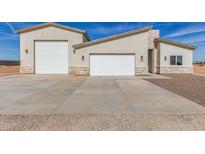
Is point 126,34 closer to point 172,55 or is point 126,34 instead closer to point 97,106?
point 172,55

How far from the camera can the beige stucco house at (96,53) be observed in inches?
662

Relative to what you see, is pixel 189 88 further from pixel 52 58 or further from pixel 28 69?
pixel 28 69

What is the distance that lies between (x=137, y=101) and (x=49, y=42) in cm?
1608

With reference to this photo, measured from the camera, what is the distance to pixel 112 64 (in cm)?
1675

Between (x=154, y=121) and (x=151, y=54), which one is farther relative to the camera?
(x=151, y=54)

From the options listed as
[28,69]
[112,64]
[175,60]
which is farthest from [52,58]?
[175,60]

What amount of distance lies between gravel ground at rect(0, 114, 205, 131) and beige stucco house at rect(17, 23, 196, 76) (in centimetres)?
1245

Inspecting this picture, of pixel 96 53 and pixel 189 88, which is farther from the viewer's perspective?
pixel 96 53

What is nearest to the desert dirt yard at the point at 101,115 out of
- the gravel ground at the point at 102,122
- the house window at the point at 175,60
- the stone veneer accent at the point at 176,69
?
the gravel ground at the point at 102,122

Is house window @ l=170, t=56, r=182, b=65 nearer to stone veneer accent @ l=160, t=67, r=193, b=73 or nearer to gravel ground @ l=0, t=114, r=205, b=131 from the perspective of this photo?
stone veneer accent @ l=160, t=67, r=193, b=73

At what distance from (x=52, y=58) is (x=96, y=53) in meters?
5.82

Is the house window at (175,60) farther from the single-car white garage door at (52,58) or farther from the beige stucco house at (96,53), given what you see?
the single-car white garage door at (52,58)

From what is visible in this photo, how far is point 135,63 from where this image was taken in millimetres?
16891
